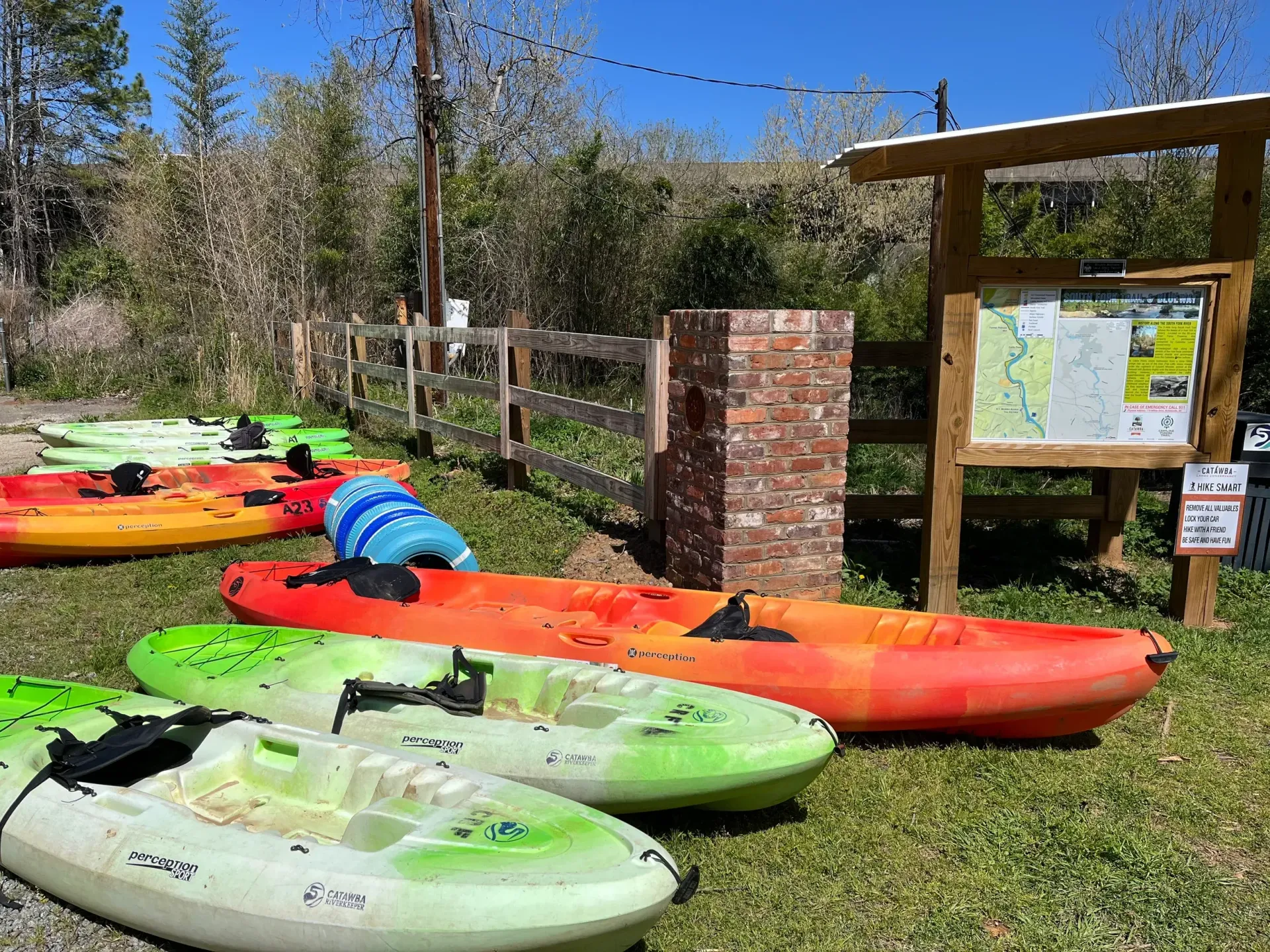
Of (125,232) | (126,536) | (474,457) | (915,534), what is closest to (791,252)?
(474,457)

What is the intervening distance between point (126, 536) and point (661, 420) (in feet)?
12.9

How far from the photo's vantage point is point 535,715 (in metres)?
3.73

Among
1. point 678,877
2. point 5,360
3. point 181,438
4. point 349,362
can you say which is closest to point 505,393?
Answer: point 181,438

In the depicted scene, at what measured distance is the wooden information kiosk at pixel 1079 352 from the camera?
190 inches

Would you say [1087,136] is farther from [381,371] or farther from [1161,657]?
[381,371]

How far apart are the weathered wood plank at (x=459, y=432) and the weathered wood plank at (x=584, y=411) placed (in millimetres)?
636

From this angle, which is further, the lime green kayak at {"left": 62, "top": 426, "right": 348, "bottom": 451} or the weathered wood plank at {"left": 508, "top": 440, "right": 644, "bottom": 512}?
the lime green kayak at {"left": 62, "top": 426, "right": 348, "bottom": 451}

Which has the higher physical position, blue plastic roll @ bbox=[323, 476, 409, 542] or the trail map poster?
the trail map poster

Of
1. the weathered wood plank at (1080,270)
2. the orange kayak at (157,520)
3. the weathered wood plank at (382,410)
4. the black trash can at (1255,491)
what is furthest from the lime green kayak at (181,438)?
the black trash can at (1255,491)

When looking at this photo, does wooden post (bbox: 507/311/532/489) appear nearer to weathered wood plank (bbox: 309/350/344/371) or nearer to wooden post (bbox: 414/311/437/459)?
wooden post (bbox: 414/311/437/459)

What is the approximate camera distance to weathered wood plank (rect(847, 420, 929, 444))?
6.07 meters

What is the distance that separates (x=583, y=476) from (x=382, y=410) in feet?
17.1

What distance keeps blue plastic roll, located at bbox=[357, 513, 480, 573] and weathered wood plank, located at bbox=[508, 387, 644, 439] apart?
134 cm

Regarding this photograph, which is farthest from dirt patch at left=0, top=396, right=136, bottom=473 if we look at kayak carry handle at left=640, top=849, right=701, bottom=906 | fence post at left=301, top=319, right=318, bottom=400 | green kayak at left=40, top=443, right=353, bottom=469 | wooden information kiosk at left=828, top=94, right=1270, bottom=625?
kayak carry handle at left=640, top=849, right=701, bottom=906
